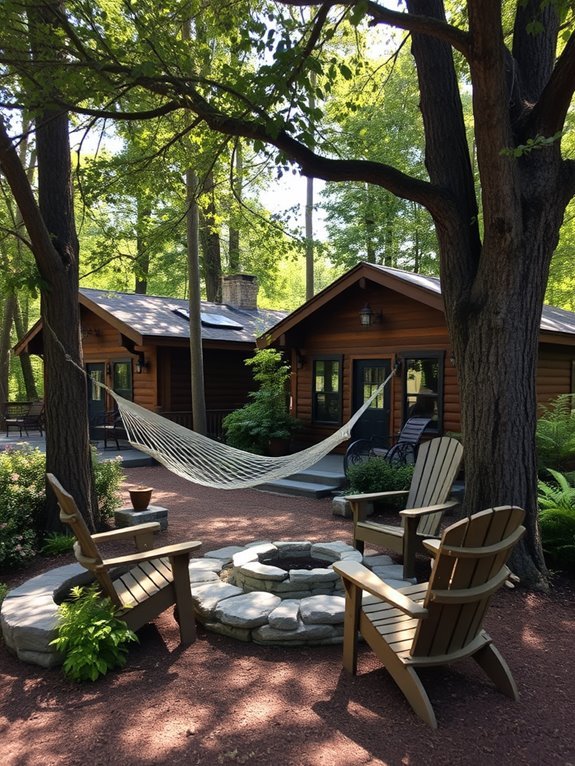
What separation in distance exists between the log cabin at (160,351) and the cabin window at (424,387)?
3.61m

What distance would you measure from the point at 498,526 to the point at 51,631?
7.32 feet

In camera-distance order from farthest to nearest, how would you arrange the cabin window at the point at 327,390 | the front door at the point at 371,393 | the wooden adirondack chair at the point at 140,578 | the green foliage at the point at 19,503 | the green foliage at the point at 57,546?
the cabin window at the point at 327,390
the front door at the point at 371,393
the green foliage at the point at 57,546
the green foliage at the point at 19,503
the wooden adirondack chair at the point at 140,578

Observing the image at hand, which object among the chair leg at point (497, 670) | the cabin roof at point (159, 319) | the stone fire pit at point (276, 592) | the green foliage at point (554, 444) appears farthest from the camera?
the cabin roof at point (159, 319)

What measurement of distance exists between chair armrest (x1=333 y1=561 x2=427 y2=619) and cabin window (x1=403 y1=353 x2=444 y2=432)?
6309mm

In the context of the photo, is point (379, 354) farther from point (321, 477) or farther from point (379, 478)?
point (379, 478)

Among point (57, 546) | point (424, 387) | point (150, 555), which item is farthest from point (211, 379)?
point (150, 555)

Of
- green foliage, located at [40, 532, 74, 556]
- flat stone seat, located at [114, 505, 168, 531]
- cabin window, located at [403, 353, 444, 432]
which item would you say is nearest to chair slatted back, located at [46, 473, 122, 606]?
green foliage, located at [40, 532, 74, 556]

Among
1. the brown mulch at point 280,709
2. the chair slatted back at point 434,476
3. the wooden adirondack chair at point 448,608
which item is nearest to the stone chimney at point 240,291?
the chair slatted back at point 434,476

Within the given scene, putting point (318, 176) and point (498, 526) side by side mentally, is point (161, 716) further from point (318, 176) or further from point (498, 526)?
point (318, 176)

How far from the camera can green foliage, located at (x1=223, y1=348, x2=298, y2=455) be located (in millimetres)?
9773

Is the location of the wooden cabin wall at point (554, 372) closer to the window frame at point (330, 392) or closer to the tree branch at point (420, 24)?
the window frame at point (330, 392)

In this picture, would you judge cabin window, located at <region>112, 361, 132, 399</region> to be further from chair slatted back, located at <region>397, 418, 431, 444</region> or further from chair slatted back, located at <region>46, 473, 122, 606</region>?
chair slatted back, located at <region>46, 473, 122, 606</region>

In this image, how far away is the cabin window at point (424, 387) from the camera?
8.75 m

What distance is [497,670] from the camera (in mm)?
2590
